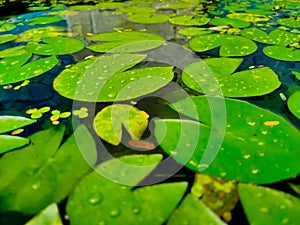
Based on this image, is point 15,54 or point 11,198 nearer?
point 11,198

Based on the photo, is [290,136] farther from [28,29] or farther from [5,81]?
[28,29]

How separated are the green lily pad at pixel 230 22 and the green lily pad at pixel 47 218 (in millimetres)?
1657

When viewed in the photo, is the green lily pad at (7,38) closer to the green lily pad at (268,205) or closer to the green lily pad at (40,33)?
the green lily pad at (40,33)

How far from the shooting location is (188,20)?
6.24 feet

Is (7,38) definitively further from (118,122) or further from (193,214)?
(193,214)

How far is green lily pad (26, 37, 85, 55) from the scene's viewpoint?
4.45 ft

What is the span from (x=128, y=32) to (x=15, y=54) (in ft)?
2.34

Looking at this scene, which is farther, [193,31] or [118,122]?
[193,31]

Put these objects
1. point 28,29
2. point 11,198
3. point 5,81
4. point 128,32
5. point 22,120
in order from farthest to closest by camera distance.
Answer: point 28,29
point 128,32
point 5,81
point 22,120
point 11,198

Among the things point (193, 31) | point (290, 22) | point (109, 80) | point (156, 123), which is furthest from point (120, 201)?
point (290, 22)

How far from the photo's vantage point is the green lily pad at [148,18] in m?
A: 1.91

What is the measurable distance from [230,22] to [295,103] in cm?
116

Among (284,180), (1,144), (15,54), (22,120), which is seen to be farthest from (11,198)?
(15,54)

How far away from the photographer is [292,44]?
138 cm
